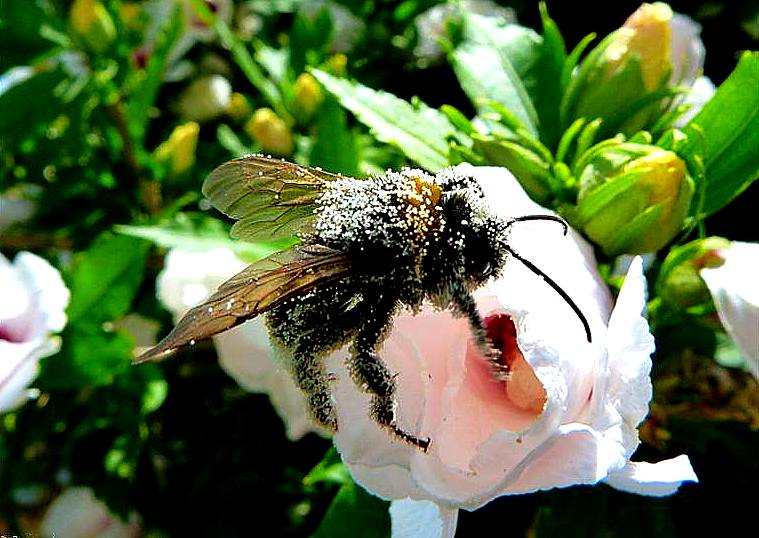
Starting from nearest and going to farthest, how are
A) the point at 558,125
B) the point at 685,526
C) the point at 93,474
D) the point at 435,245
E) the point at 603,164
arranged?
the point at 435,245
the point at 603,164
the point at 558,125
the point at 685,526
the point at 93,474

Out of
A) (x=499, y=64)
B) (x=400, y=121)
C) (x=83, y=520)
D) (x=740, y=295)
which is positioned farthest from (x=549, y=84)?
(x=83, y=520)

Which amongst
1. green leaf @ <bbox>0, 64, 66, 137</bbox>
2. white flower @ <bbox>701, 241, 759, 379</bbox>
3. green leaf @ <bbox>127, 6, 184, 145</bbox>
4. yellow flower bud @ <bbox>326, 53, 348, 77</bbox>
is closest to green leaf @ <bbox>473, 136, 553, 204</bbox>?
white flower @ <bbox>701, 241, 759, 379</bbox>

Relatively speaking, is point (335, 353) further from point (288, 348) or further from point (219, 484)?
point (219, 484)

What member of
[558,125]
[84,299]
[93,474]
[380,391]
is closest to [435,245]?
[380,391]

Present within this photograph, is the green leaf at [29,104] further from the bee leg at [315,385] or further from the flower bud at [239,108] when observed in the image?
the bee leg at [315,385]

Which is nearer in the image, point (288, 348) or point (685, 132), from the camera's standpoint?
point (288, 348)

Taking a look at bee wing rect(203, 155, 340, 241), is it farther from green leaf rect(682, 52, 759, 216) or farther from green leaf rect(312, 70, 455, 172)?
green leaf rect(682, 52, 759, 216)
